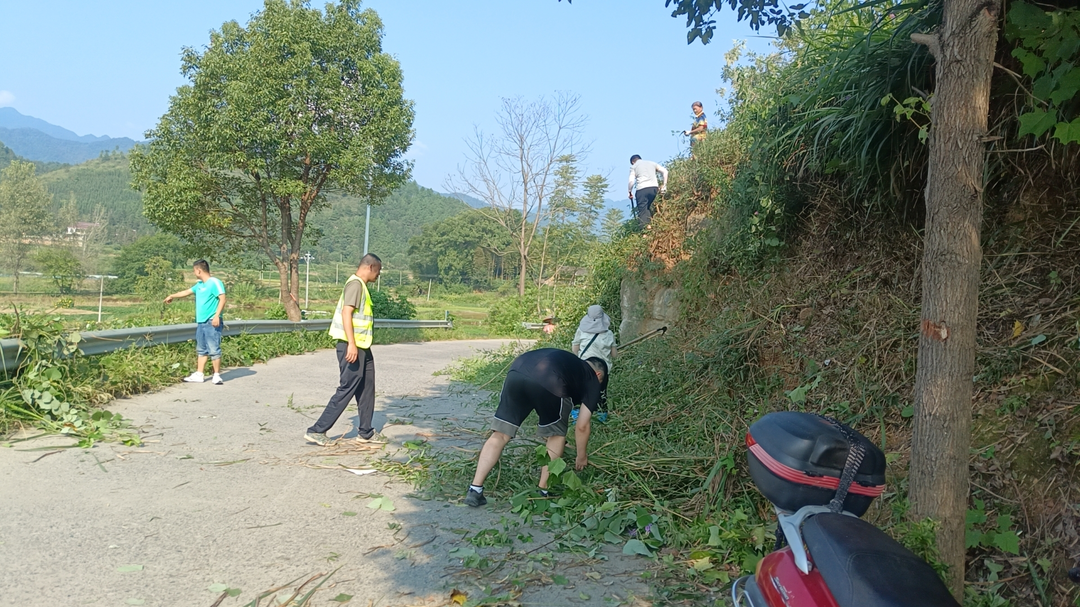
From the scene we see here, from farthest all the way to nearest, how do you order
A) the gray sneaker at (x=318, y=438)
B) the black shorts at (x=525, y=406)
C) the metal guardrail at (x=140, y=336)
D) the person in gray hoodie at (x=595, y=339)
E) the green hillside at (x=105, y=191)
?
the green hillside at (x=105, y=191) → the person in gray hoodie at (x=595, y=339) → the metal guardrail at (x=140, y=336) → the gray sneaker at (x=318, y=438) → the black shorts at (x=525, y=406)

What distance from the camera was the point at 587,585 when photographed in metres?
4.08

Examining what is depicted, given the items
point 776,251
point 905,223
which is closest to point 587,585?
point 905,223

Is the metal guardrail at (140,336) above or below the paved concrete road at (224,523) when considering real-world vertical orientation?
above

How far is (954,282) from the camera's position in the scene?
2.96 m

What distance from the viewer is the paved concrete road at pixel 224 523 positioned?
3.81 m

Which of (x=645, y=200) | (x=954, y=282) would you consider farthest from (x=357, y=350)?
(x=645, y=200)

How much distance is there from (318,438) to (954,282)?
18.8 feet

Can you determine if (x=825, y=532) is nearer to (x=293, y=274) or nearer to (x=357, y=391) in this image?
(x=357, y=391)

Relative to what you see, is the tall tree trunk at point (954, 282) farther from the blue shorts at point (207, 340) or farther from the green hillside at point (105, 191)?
the green hillside at point (105, 191)

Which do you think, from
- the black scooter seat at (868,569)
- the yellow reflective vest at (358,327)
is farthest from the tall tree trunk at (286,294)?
the black scooter seat at (868,569)

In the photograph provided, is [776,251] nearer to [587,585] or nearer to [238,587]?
[587,585]

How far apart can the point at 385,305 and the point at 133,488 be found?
19.8 metres

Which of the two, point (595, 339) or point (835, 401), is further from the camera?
point (595, 339)

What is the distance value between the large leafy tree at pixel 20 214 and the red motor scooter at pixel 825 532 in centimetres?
7284
